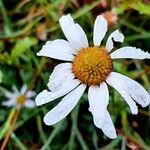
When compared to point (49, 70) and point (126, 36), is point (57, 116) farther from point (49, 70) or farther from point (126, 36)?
point (126, 36)

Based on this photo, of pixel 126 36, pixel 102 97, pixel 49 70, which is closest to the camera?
pixel 102 97

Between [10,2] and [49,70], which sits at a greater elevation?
[10,2]

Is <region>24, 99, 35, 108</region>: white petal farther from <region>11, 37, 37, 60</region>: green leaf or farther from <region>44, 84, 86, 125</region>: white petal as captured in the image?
<region>44, 84, 86, 125</region>: white petal

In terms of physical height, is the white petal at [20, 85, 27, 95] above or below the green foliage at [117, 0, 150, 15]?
below

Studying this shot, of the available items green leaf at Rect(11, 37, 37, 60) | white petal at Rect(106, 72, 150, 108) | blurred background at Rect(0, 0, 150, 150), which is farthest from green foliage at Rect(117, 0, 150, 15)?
white petal at Rect(106, 72, 150, 108)

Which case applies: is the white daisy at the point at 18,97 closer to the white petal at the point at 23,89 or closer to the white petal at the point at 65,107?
the white petal at the point at 23,89

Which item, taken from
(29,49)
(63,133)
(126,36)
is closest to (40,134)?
(63,133)
